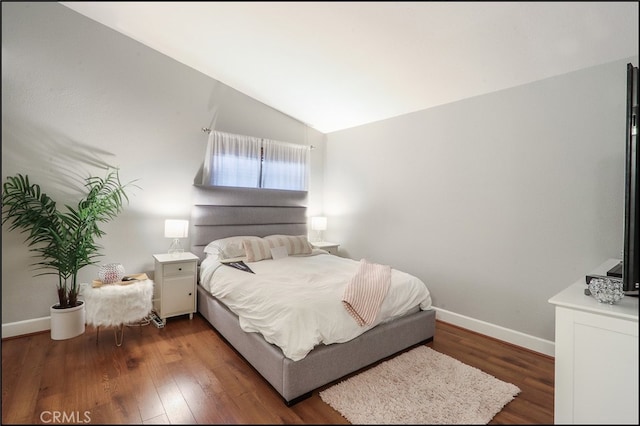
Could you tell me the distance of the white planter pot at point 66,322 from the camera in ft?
8.01

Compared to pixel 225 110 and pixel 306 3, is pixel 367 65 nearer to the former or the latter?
pixel 306 3

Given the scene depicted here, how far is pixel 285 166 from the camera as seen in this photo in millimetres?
4258

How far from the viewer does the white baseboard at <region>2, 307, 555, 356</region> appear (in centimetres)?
257

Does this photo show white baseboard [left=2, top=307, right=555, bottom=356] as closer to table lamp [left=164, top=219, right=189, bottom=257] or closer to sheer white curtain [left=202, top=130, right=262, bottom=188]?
table lamp [left=164, top=219, right=189, bottom=257]

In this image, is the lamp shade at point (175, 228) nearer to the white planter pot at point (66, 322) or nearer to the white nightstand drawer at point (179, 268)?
the white nightstand drawer at point (179, 268)

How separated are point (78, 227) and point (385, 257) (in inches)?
128

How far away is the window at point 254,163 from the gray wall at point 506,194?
109 centimetres

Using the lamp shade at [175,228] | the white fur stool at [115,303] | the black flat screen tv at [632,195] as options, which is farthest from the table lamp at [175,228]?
the black flat screen tv at [632,195]

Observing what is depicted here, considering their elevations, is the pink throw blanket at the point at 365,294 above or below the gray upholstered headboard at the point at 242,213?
below

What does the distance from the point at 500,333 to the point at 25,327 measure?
4320 millimetres

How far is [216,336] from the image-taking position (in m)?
2.74

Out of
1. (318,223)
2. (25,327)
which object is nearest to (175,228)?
(25,327)

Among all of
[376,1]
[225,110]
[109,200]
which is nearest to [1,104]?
[376,1]

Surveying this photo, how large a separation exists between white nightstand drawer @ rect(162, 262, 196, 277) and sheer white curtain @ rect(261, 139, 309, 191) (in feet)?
4.75
